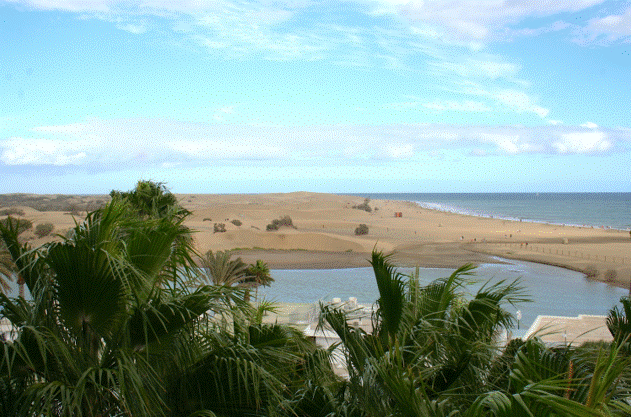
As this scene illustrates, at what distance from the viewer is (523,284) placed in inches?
1363

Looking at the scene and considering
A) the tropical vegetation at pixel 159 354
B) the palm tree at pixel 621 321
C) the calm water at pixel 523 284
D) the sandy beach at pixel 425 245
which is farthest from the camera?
the sandy beach at pixel 425 245

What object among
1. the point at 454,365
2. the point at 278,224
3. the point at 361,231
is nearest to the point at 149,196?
the point at 454,365

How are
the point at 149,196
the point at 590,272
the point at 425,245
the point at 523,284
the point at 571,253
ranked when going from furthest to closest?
the point at 425,245
the point at 571,253
the point at 590,272
the point at 523,284
the point at 149,196

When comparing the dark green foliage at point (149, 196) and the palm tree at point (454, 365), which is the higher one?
the dark green foliage at point (149, 196)

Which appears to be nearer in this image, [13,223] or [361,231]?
[13,223]

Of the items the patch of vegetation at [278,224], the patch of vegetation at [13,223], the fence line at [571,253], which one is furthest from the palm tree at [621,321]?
the patch of vegetation at [278,224]

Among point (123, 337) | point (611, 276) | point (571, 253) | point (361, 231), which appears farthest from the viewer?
point (361, 231)

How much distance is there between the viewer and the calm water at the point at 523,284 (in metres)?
27.2

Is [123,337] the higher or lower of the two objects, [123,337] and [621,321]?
the higher

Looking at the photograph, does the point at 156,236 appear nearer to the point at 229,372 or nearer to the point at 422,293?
the point at 229,372

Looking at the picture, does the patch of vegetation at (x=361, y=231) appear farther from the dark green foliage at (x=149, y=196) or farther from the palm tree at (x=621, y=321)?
the palm tree at (x=621, y=321)

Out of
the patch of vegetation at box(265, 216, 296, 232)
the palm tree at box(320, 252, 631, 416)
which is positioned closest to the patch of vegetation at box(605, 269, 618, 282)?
the palm tree at box(320, 252, 631, 416)

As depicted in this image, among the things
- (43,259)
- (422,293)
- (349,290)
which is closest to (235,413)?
(43,259)

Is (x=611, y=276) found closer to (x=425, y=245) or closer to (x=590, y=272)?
(x=590, y=272)
